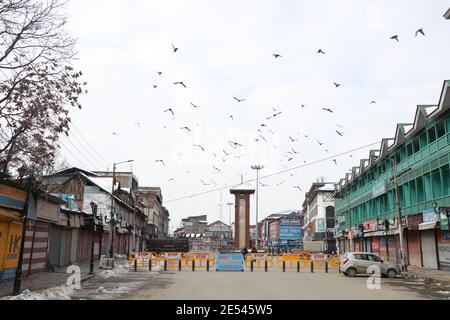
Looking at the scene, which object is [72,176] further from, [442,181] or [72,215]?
[442,181]

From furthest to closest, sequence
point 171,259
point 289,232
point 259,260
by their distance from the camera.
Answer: point 289,232
point 171,259
point 259,260

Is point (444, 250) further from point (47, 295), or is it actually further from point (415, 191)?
point (47, 295)

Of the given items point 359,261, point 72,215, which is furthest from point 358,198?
point 72,215

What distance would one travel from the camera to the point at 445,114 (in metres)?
30.4

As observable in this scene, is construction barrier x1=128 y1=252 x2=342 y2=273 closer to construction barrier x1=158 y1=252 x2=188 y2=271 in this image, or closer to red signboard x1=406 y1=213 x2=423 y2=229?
construction barrier x1=158 y1=252 x2=188 y2=271

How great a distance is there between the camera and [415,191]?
37406 mm

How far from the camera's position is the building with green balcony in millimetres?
30547

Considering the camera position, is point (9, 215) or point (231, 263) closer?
point (9, 215)

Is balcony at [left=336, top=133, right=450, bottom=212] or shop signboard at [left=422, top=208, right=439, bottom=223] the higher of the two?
balcony at [left=336, top=133, right=450, bottom=212]

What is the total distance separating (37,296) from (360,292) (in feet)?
39.8

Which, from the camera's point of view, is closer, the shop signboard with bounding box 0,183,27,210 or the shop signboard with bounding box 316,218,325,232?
the shop signboard with bounding box 0,183,27,210

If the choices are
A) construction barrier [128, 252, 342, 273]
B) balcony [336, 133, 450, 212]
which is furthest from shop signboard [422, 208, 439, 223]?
construction barrier [128, 252, 342, 273]

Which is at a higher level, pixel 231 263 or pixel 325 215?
pixel 325 215

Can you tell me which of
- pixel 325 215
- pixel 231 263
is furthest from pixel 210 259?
pixel 325 215
